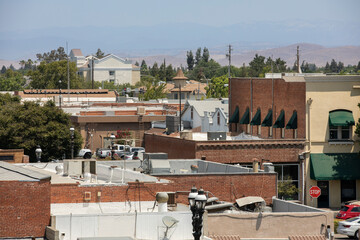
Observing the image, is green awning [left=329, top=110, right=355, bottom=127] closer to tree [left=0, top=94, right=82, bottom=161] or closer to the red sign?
the red sign

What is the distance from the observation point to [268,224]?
111 ft

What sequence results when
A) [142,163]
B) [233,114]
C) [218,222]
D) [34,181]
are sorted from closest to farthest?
[34,181] → [218,222] → [142,163] → [233,114]

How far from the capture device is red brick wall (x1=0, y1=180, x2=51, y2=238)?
96.3ft

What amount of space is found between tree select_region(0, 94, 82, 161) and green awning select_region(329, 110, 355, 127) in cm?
2477

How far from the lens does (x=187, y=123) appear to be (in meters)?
91.1

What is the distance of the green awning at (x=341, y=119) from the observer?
208ft

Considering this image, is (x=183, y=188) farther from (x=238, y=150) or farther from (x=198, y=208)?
(x=238, y=150)

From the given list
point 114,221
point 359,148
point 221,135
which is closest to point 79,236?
point 114,221

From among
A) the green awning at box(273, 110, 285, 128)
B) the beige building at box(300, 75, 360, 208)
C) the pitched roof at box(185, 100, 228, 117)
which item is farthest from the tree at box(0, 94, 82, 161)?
the beige building at box(300, 75, 360, 208)

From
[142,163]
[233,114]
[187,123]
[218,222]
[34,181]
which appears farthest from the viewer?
[187,123]

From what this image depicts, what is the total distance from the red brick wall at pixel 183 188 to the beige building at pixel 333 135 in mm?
22679

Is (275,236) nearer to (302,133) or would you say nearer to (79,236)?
(79,236)

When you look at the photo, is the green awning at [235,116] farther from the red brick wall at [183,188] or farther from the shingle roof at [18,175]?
the shingle roof at [18,175]

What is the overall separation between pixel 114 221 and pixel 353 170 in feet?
117
